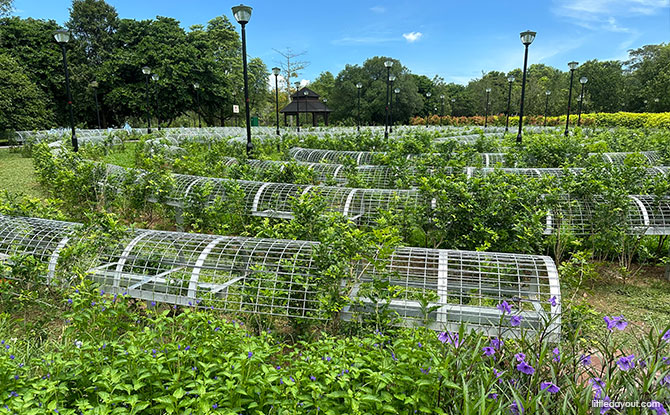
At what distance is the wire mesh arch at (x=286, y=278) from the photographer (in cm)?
323

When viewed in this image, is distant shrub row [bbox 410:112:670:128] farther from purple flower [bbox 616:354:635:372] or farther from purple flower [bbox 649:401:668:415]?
purple flower [bbox 649:401:668:415]

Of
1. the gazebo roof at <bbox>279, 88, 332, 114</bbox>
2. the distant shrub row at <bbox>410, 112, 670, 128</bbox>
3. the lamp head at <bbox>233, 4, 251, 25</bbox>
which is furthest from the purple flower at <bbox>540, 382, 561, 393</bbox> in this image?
the distant shrub row at <bbox>410, 112, 670, 128</bbox>

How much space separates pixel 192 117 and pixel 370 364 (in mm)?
47814

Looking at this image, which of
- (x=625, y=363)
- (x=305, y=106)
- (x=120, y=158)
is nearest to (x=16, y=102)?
(x=120, y=158)

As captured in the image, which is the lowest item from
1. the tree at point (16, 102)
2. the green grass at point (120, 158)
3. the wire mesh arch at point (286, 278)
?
the wire mesh arch at point (286, 278)

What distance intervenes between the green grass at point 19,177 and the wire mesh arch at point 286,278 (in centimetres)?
506

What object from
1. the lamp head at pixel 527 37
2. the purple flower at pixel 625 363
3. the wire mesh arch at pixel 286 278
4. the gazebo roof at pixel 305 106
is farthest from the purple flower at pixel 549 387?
the gazebo roof at pixel 305 106

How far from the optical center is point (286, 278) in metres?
3.51

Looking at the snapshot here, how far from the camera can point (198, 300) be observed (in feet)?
11.6

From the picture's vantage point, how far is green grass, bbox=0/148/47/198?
9.35 meters

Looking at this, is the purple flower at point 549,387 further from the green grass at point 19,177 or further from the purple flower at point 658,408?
the green grass at point 19,177

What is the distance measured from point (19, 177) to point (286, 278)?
11537 mm

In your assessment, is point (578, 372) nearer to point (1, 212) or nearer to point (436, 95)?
point (1, 212)

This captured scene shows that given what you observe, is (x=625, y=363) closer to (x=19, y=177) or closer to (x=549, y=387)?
(x=549, y=387)
